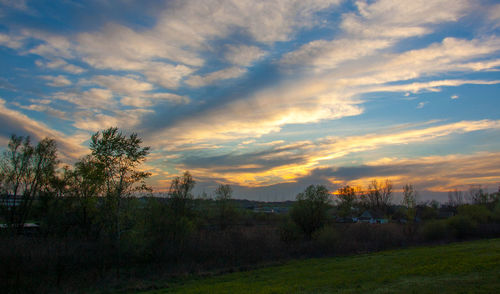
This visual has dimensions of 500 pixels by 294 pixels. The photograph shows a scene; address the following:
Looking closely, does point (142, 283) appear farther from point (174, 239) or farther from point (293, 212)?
point (293, 212)

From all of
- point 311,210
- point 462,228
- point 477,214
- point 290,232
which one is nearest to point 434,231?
point 462,228

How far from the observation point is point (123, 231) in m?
27.2

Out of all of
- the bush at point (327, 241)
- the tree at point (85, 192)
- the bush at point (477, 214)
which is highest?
the tree at point (85, 192)

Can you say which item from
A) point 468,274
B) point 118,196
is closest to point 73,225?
point 118,196

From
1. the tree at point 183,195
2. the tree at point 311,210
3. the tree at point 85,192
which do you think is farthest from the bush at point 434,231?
the tree at point 85,192

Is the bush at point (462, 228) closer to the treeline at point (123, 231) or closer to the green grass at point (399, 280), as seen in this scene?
the treeline at point (123, 231)

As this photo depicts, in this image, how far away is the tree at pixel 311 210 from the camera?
50062 millimetres

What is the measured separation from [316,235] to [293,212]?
7415 mm

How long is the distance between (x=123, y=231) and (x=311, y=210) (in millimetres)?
32396

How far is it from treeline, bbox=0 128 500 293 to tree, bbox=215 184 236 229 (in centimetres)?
592

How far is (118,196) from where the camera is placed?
26672mm

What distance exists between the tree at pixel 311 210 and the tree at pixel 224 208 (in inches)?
817

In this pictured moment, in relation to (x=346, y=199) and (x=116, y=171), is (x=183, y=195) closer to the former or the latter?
(x=116, y=171)

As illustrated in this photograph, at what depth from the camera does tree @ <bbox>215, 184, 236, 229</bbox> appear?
6888 centimetres
